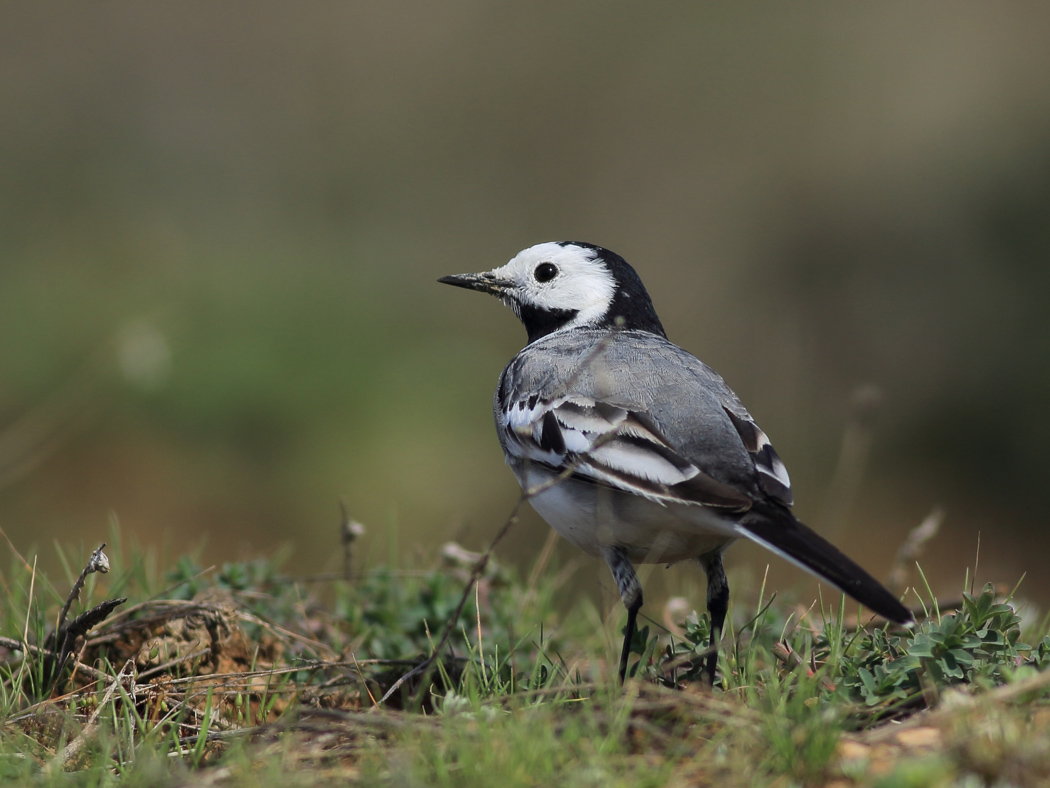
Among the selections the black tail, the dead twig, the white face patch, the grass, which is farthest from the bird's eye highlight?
the dead twig

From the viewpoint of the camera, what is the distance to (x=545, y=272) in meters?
5.52

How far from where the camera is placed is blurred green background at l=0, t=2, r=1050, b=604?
9.81 metres

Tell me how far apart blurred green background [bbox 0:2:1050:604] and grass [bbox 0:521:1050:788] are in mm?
1960

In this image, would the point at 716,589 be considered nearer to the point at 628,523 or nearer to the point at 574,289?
the point at 628,523

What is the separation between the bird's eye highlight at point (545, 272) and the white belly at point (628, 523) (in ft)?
5.17

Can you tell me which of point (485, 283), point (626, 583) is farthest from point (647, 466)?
point (485, 283)

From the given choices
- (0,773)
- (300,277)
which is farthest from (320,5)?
(0,773)

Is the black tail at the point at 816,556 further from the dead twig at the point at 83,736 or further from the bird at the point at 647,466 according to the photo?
the dead twig at the point at 83,736

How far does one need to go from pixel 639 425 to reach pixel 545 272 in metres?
1.83

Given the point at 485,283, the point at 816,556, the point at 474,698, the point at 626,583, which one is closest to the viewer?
the point at 474,698

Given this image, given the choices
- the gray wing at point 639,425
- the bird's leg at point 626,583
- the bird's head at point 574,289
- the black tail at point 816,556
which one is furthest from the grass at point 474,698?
the bird's head at point 574,289

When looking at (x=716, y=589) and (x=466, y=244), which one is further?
(x=466, y=244)

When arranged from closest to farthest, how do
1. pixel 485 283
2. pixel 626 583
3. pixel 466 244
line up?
1. pixel 626 583
2. pixel 485 283
3. pixel 466 244

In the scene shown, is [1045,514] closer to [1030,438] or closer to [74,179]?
[1030,438]
